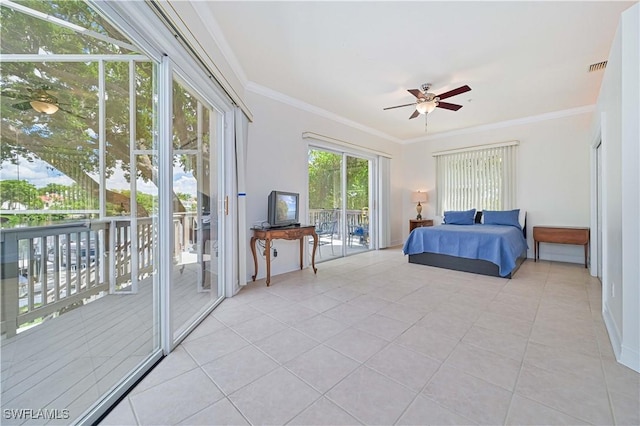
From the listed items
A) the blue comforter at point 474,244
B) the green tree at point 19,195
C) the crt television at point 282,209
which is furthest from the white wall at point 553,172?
the green tree at point 19,195

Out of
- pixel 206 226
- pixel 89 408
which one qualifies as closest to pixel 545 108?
pixel 206 226

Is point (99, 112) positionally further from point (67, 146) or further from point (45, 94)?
point (45, 94)

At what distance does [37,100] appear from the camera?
1.31 metres

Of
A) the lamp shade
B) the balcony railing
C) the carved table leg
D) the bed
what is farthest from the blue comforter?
the balcony railing

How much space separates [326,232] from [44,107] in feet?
13.5

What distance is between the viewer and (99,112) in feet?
6.34

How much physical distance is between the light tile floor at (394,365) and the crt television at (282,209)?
1.03 meters

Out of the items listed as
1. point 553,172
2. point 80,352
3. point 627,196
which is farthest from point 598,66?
point 80,352

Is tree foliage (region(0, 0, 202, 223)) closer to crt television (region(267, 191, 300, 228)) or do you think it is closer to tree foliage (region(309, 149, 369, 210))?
crt television (region(267, 191, 300, 228))

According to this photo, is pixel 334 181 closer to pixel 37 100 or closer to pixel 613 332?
pixel 613 332

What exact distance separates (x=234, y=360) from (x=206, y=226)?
4.90 ft

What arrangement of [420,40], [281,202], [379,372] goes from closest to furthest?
[379,372] → [420,40] → [281,202]

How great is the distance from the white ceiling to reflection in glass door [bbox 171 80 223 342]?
2.75ft

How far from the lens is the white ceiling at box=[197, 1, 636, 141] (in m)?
2.20
